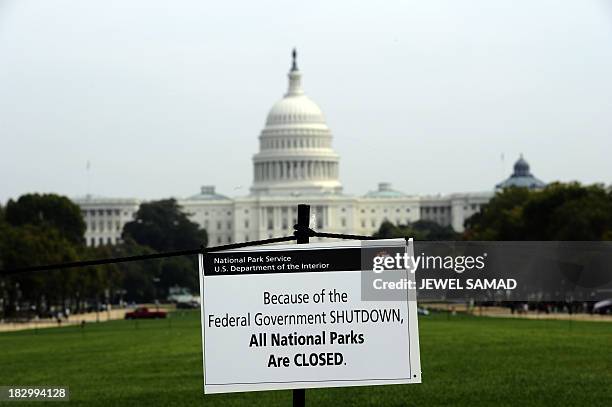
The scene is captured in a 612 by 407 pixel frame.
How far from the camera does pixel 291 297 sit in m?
8.68

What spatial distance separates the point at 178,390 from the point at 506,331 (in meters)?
33.8

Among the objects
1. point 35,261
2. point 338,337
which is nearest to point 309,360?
point 338,337

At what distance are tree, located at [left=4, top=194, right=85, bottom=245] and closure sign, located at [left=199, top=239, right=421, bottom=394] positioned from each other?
156544mm

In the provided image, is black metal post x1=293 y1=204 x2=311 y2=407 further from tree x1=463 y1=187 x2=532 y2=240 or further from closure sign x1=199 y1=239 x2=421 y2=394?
tree x1=463 y1=187 x2=532 y2=240

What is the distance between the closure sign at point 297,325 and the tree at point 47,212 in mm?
156544

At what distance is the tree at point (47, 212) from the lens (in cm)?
16525

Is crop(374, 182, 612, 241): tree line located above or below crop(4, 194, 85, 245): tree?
below

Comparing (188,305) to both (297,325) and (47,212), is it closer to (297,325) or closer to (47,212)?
(47,212)

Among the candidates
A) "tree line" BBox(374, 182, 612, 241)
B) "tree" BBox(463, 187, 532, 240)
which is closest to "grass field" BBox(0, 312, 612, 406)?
"tree line" BBox(374, 182, 612, 241)

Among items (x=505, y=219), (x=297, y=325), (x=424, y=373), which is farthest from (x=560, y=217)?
(x=297, y=325)

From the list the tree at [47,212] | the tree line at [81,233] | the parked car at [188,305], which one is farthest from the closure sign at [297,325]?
the tree at [47,212]

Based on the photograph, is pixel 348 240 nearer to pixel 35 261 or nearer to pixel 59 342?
pixel 59 342

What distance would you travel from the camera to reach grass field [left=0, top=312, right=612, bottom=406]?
80.2 ft

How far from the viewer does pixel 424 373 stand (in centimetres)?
3189
